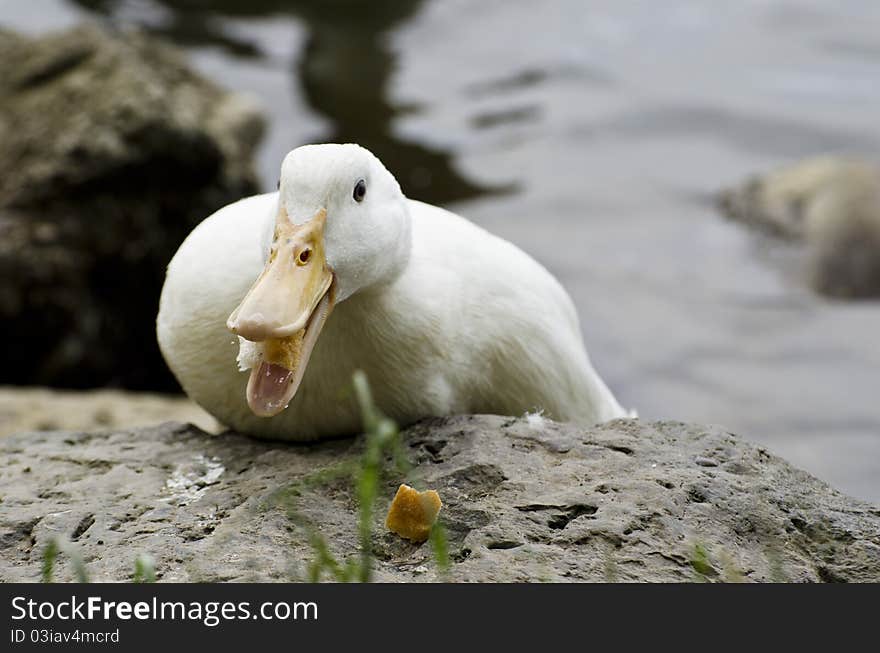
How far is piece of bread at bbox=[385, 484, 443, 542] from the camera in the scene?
2908mm

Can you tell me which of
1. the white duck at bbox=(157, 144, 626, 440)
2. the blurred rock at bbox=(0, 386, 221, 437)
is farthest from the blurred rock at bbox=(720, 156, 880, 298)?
the white duck at bbox=(157, 144, 626, 440)

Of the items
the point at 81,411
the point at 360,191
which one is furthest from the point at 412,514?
the point at 81,411

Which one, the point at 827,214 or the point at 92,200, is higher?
the point at 92,200

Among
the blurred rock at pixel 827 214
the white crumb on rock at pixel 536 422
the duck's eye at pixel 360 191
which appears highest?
the duck's eye at pixel 360 191

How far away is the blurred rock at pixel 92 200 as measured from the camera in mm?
6137

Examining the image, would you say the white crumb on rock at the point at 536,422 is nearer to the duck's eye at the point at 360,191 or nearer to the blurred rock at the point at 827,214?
the duck's eye at the point at 360,191

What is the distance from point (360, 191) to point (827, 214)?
6183 mm

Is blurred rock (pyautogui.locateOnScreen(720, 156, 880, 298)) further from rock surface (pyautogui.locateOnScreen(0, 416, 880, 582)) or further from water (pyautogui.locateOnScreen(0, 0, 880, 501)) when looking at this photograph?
rock surface (pyautogui.locateOnScreen(0, 416, 880, 582))

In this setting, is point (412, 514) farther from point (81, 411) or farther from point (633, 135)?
point (633, 135)

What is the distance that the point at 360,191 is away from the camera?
2.99 m

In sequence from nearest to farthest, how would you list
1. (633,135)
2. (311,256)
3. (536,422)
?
(311,256), (536,422), (633,135)

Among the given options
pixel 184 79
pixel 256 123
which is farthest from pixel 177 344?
pixel 256 123

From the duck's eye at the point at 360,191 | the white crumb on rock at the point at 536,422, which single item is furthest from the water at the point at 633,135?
the duck's eye at the point at 360,191

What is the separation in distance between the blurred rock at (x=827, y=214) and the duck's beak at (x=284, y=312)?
5.97m
